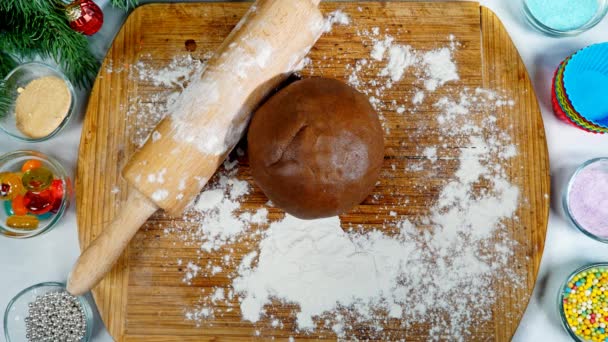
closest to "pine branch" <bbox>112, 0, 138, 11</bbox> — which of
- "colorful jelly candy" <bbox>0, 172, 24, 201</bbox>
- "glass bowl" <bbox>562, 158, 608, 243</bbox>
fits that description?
"colorful jelly candy" <bbox>0, 172, 24, 201</bbox>

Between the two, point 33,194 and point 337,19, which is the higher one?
point 337,19

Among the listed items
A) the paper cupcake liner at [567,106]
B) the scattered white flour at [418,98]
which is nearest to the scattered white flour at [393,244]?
the scattered white flour at [418,98]

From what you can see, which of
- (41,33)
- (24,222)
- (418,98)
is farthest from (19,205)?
(418,98)

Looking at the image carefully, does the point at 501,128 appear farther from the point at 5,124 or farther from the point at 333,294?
the point at 5,124

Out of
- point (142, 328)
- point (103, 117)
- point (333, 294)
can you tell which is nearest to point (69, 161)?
point (103, 117)

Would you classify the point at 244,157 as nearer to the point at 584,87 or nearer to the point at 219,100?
the point at 219,100

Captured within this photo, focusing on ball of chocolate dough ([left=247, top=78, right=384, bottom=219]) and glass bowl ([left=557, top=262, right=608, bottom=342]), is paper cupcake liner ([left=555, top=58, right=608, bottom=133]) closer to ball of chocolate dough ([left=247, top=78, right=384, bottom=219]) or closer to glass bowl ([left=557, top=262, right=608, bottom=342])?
glass bowl ([left=557, top=262, right=608, bottom=342])

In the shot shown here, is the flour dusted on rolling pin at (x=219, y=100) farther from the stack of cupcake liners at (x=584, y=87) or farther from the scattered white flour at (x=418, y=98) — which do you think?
the stack of cupcake liners at (x=584, y=87)
